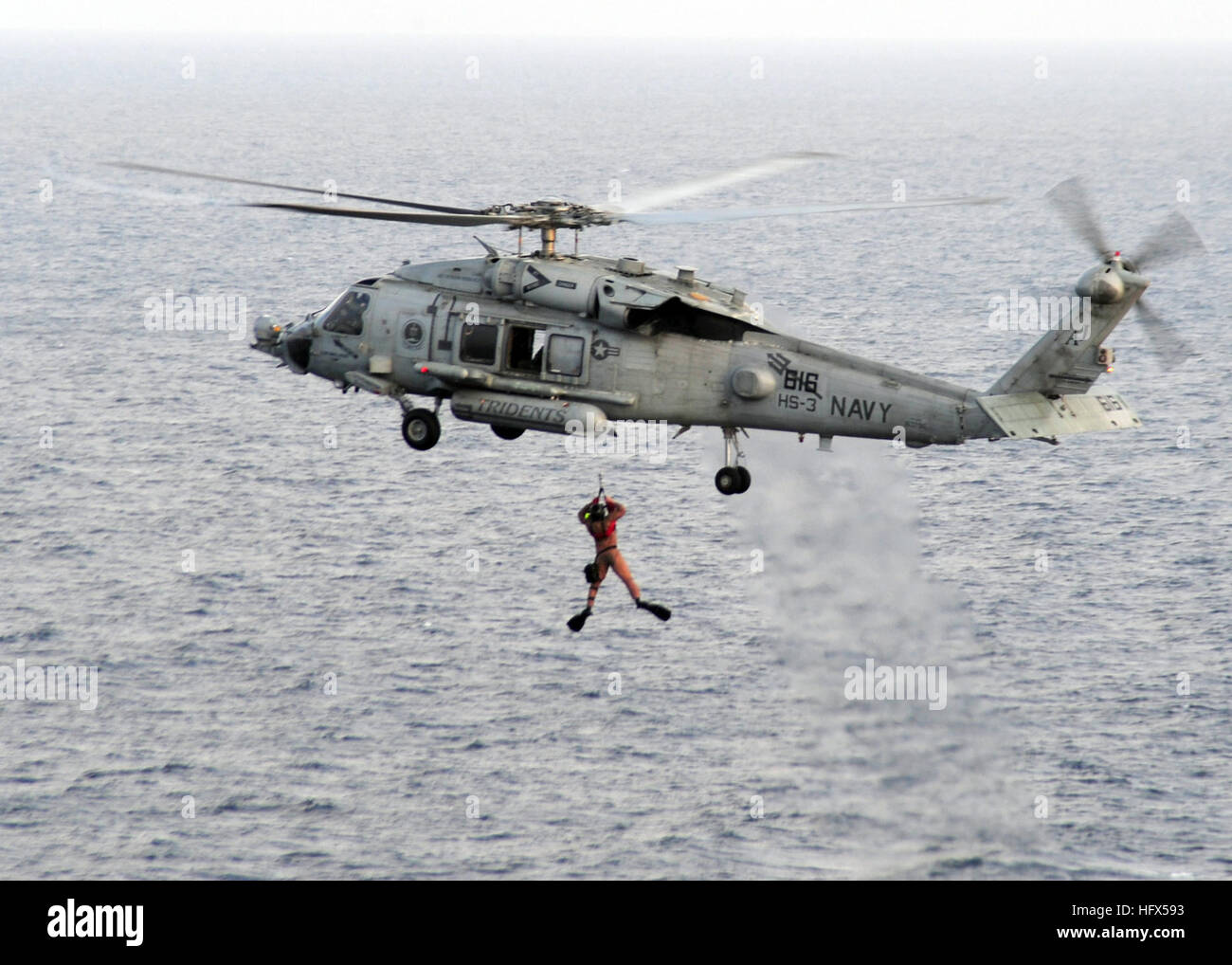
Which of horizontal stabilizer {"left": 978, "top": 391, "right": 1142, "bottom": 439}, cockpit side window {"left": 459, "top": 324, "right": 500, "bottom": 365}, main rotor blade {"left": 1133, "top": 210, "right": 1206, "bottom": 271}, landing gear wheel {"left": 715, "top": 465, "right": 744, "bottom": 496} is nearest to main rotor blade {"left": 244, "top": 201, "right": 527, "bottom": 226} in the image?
cockpit side window {"left": 459, "top": 324, "right": 500, "bottom": 365}

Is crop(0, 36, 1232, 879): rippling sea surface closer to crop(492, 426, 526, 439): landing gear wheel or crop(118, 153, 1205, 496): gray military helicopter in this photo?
crop(492, 426, 526, 439): landing gear wheel

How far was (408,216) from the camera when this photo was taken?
43.6 meters

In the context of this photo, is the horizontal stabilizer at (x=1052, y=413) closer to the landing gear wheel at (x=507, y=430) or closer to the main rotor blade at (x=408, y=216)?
the landing gear wheel at (x=507, y=430)

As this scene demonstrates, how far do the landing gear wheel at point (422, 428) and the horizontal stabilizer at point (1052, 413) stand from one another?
16.0 metres

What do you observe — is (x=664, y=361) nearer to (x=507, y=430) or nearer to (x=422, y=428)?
(x=507, y=430)

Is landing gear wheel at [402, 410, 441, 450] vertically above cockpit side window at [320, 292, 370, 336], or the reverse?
cockpit side window at [320, 292, 370, 336]

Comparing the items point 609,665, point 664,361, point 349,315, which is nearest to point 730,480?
point 664,361

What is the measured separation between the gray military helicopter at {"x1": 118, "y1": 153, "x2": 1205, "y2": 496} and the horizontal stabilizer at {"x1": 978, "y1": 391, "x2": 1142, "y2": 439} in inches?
1.7

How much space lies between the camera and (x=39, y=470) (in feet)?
467

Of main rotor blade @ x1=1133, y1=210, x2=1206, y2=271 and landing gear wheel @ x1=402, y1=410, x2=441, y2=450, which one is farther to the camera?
landing gear wheel @ x1=402, y1=410, x2=441, y2=450

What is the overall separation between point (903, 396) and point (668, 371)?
6699 mm

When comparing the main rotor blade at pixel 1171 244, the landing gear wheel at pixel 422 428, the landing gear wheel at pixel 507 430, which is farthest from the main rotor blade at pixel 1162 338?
the landing gear wheel at pixel 422 428

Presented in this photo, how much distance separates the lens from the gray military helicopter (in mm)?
47094

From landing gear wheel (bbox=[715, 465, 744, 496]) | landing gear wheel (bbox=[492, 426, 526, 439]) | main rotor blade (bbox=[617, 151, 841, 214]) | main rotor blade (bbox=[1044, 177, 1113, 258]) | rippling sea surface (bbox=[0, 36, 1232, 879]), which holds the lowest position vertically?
rippling sea surface (bbox=[0, 36, 1232, 879])
